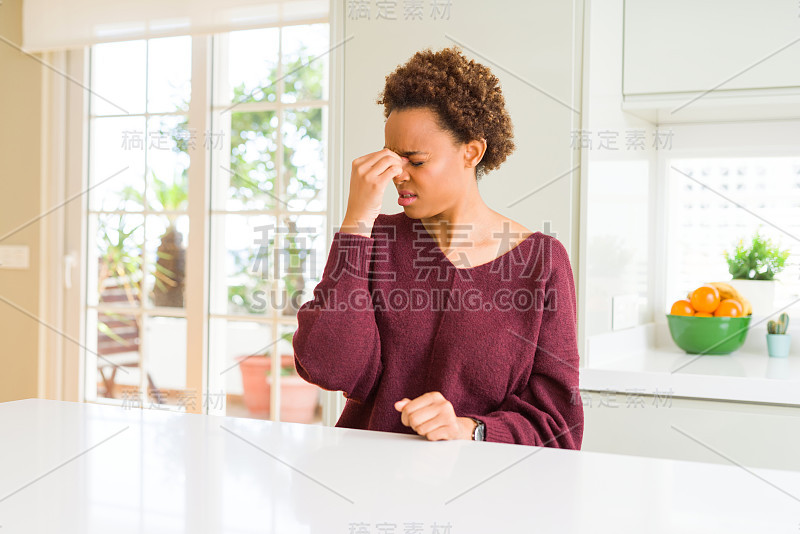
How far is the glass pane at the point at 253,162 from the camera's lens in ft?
18.4

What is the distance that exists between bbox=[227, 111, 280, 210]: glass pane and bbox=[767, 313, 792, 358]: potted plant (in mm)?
4124

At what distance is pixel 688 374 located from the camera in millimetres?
1604

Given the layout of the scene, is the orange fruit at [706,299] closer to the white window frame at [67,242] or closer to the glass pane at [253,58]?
the white window frame at [67,242]

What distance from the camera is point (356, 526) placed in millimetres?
495

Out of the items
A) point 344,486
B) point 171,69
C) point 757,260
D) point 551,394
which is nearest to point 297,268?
point 171,69

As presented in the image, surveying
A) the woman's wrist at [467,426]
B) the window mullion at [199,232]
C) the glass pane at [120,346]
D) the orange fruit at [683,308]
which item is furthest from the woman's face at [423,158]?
the glass pane at [120,346]

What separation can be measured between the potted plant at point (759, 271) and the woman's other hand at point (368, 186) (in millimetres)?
1436

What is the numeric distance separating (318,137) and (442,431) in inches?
190

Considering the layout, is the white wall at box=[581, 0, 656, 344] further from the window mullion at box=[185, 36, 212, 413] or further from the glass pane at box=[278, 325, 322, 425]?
the glass pane at box=[278, 325, 322, 425]

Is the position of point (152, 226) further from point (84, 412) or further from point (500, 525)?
point (500, 525)

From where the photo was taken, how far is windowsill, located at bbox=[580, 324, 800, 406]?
156 cm

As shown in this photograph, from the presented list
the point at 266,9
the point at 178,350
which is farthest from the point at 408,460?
the point at 178,350

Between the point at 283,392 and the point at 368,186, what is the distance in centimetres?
379

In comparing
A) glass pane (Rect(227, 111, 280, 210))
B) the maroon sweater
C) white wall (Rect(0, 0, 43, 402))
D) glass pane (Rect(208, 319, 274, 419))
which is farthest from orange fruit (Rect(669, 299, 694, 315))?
glass pane (Rect(227, 111, 280, 210))
